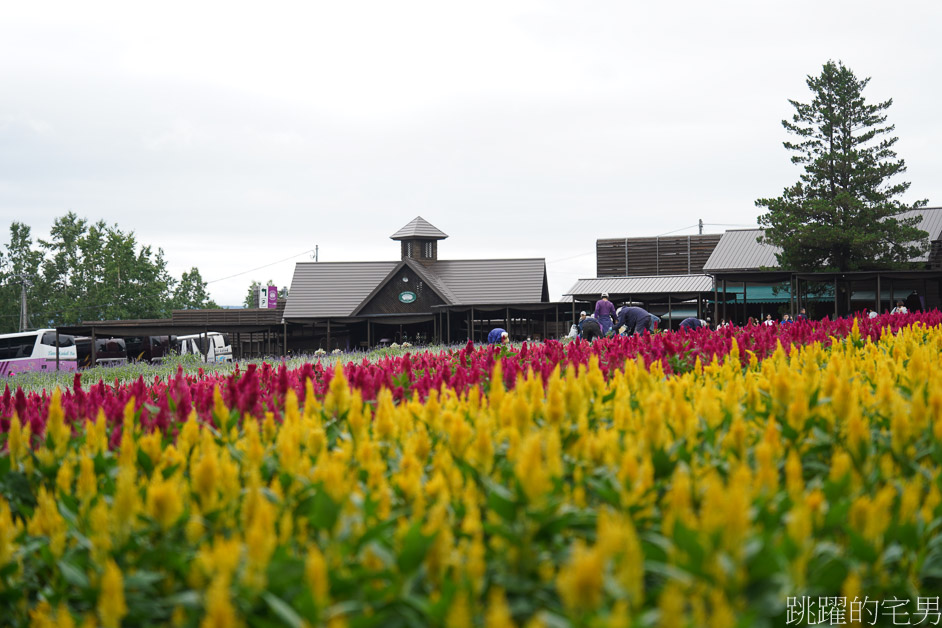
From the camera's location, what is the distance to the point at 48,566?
2.54 m

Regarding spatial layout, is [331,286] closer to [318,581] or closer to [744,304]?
[744,304]

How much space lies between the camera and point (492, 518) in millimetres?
2230

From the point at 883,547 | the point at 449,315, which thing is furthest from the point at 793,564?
the point at 449,315

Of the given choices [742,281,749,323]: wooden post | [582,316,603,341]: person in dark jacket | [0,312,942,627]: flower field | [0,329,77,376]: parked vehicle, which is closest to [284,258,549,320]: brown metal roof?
[742,281,749,323]: wooden post

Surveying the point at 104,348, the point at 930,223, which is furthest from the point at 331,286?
the point at 930,223

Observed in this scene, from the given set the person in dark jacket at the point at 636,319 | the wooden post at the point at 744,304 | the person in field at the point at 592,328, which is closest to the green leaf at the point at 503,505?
the person in dark jacket at the point at 636,319

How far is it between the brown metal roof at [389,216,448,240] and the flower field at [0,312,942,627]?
43.0 m

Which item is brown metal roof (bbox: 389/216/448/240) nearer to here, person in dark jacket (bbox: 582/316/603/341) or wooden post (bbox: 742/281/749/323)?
wooden post (bbox: 742/281/749/323)

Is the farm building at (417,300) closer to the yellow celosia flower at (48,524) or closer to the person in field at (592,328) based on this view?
the person in field at (592,328)

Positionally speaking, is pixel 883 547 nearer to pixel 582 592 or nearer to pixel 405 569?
pixel 582 592

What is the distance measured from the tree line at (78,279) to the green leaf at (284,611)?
70270mm

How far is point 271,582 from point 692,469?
1.36 meters

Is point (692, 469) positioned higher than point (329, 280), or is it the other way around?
point (329, 280)

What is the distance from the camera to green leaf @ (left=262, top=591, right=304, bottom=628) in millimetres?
1722
